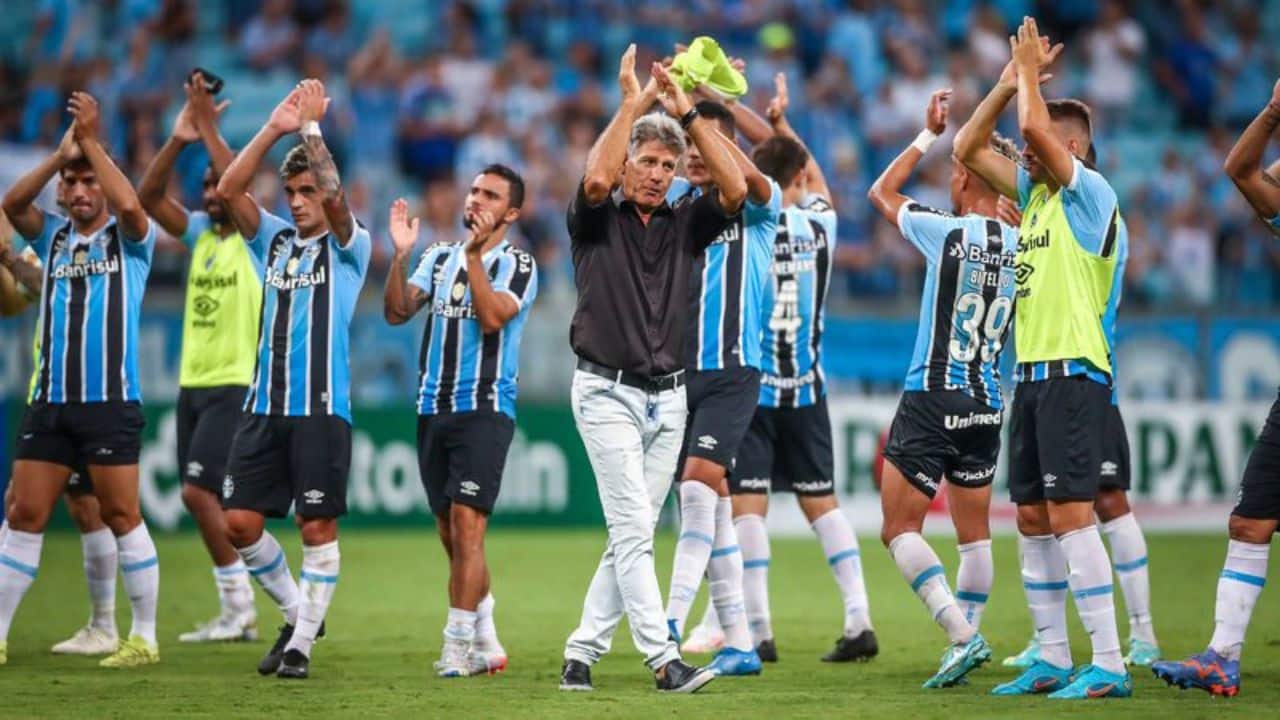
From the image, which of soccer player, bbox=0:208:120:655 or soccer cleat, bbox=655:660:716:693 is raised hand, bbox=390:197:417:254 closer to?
soccer player, bbox=0:208:120:655

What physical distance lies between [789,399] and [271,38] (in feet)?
44.3

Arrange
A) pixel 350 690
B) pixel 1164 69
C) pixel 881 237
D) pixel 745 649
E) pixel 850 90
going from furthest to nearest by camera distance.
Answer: pixel 1164 69 < pixel 850 90 < pixel 881 237 < pixel 745 649 < pixel 350 690

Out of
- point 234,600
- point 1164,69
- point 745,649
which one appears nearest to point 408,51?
point 1164,69

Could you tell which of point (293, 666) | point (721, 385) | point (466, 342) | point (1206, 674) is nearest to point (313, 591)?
point (293, 666)

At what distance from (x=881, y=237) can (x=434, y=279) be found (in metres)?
11.5

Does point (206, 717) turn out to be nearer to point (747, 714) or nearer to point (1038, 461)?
point (747, 714)

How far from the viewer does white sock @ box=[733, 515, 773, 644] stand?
10.8 m

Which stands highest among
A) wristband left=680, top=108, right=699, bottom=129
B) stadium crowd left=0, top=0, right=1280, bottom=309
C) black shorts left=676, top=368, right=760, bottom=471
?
stadium crowd left=0, top=0, right=1280, bottom=309

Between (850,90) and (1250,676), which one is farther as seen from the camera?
(850,90)

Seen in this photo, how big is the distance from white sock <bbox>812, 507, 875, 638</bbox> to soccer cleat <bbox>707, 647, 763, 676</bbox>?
1.15 metres

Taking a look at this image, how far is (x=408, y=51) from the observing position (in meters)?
24.1

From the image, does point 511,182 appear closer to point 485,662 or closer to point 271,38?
point 485,662

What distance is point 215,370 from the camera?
1181 centimetres

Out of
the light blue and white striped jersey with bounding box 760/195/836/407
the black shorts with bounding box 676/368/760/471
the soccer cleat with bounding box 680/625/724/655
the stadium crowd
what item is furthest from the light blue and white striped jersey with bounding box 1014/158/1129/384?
the stadium crowd
